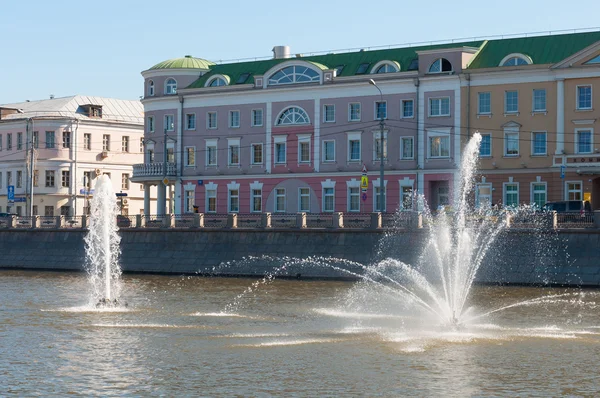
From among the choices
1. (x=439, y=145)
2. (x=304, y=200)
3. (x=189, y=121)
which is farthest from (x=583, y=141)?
(x=189, y=121)

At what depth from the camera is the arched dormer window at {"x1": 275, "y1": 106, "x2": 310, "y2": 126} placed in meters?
73.6

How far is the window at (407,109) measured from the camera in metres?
69.5

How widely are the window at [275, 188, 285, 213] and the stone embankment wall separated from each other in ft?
43.4

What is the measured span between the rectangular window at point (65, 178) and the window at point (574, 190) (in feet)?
160

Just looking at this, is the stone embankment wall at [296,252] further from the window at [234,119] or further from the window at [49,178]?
the window at [49,178]

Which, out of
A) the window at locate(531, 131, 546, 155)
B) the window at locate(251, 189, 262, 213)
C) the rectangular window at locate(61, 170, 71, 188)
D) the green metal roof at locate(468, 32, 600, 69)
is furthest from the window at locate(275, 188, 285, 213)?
the rectangular window at locate(61, 170, 71, 188)

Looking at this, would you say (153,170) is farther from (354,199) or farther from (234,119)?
(354,199)

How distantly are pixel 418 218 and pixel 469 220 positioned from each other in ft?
14.5

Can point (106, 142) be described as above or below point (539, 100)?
above

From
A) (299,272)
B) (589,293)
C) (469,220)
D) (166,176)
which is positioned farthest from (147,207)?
(589,293)

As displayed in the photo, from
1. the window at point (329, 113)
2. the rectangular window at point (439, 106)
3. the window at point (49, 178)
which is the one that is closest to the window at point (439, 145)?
the rectangular window at point (439, 106)

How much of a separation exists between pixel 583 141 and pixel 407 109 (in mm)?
11418

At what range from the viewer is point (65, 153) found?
9706cm

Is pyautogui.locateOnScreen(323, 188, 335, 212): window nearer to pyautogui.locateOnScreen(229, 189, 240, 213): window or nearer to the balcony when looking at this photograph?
pyautogui.locateOnScreen(229, 189, 240, 213): window
